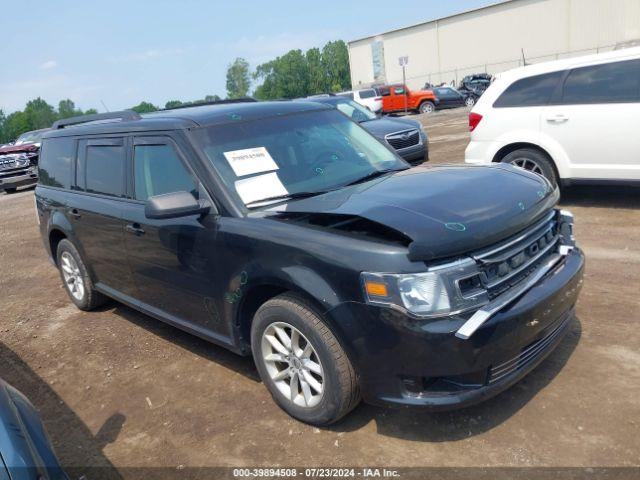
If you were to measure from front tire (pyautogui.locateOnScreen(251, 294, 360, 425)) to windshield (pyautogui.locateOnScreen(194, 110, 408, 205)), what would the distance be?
817 millimetres

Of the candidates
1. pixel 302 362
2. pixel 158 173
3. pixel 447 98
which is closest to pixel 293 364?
pixel 302 362

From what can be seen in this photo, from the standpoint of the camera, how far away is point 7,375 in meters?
4.53

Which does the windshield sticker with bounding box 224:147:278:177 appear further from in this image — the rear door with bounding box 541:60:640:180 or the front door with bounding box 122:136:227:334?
the rear door with bounding box 541:60:640:180

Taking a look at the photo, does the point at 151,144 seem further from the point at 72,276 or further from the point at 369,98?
the point at 369,98

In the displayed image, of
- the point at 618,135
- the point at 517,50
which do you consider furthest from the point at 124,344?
the point at 517,50

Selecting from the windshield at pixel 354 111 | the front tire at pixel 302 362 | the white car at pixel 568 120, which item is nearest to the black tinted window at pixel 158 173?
the front tire at pixel 302 362

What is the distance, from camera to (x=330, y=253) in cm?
283

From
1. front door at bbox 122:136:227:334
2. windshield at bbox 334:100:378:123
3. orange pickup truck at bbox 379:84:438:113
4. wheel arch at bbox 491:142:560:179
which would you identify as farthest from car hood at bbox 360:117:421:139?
orange pickup truck at bbox 379:84:438:113

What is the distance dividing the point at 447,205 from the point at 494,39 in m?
58.8

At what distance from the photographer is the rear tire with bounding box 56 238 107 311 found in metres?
5.37

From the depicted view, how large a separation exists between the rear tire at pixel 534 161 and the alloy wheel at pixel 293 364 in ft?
15.9

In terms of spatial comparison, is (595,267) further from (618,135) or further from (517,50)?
(517,50)

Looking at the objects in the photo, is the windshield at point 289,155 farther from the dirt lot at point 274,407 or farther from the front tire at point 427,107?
the front tire at point 427,107

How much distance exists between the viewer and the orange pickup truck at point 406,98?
1221 inches
